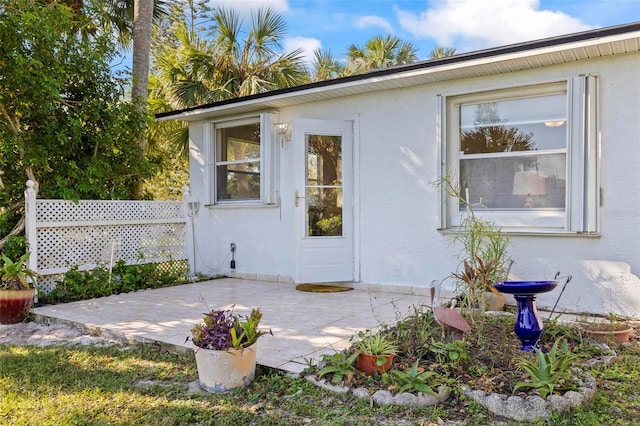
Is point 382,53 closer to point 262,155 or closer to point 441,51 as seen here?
point 441,51

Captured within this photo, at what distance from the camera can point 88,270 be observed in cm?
593

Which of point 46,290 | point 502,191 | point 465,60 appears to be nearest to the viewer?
point 465,60

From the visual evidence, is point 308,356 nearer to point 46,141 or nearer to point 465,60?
point 465,60

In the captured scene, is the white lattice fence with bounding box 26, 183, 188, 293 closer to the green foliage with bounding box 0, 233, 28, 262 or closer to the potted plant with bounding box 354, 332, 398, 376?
the green foliage with bounding box 0, 233, 28, 262

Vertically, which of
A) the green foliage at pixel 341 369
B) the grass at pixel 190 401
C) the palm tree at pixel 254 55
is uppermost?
the palm tree at pixel 254 55

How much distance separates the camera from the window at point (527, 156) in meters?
4.35

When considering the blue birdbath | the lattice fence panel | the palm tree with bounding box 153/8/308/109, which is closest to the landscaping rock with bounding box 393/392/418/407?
the blue birdbath

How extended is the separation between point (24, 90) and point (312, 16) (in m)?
6.43

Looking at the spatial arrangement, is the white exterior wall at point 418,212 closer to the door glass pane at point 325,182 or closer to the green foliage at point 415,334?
the door glass pane at point 325,182

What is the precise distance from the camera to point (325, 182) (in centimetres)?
610

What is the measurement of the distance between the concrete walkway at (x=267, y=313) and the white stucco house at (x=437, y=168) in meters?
0.52

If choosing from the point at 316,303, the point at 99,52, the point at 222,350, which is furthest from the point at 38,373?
the point at 99,52

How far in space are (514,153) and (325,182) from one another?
242cm

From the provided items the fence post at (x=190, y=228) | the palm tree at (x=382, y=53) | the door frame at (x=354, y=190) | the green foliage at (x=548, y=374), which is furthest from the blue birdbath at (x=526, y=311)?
the palm tree at (x=382, y=53)
